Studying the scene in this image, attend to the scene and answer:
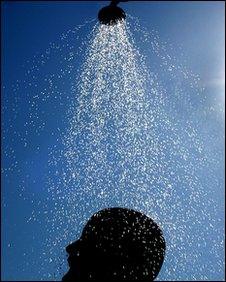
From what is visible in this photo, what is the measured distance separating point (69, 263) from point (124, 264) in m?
1.27

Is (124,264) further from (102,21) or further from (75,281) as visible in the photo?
Result: (102,21)

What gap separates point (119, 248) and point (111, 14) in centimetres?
626

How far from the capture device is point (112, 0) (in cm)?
1192

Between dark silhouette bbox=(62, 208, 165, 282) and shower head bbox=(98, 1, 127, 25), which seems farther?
shower head bbox=(98, 1, 127, 25)

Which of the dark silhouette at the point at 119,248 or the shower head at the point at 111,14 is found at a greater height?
the shower head at the point at 111,14

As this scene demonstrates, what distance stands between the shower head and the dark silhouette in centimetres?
540

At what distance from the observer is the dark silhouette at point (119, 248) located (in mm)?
8141

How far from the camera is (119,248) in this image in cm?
818

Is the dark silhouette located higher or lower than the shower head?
lower

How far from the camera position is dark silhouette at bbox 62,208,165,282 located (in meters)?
8.14

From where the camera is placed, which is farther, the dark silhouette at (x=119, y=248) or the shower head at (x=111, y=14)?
the shower head at (x=111, y=14)

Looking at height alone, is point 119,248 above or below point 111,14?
below

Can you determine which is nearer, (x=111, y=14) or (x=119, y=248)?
(x=119, y=248)

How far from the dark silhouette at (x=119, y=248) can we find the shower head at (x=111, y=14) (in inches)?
213
